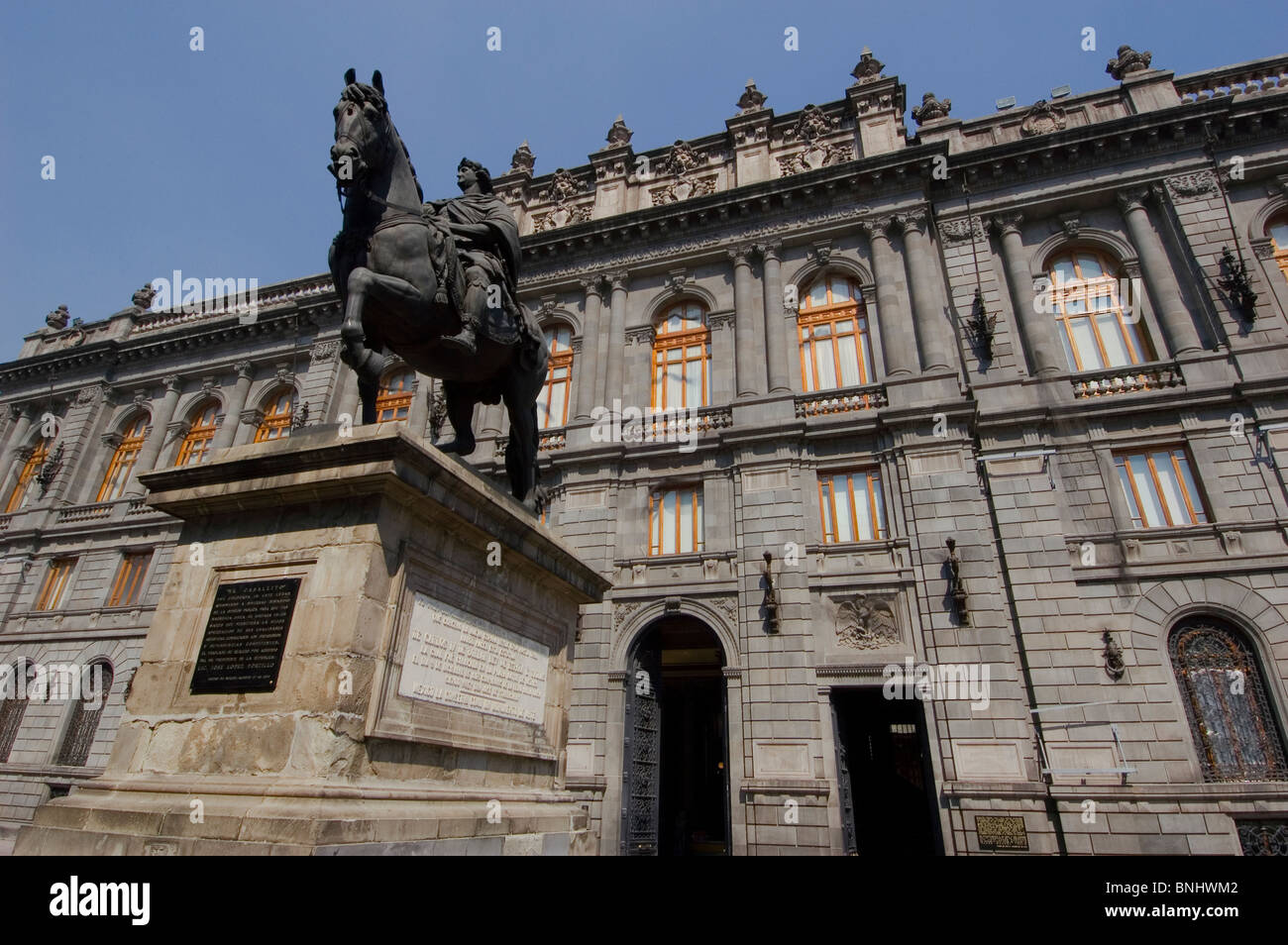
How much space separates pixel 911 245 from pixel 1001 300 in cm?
278

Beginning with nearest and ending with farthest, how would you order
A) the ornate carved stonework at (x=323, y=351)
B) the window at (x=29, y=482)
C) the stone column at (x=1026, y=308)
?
the stone column at (x=1026, y=308), the ornate carved stonework at (x=323, y=351), the window at (x=29, y=482)

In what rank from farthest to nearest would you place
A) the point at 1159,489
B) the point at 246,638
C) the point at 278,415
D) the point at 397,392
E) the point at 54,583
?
1. the point at 278,415
2. the point at 54,583
3. the point at 397,392
4. the point at 1159,489
5. the point at 246,638

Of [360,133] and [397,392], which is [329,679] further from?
[397,392]

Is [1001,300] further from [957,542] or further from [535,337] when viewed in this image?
[535,337]

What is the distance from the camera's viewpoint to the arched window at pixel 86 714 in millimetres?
20828

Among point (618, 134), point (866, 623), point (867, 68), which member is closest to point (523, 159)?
point (618, 134)

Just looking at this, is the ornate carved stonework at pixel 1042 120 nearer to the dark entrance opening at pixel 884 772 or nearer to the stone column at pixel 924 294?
the stone column at pixel 924 294

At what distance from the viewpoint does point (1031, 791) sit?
1237 centimetres

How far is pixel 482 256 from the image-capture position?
6.16 metres

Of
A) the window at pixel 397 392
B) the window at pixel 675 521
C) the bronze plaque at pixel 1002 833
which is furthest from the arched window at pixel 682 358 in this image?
the bronze plaque at pixel 1002 833

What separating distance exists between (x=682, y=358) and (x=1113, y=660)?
42.0 feet

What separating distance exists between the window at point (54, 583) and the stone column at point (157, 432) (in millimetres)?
3370

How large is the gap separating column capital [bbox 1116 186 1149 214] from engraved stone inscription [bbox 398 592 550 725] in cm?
1976
